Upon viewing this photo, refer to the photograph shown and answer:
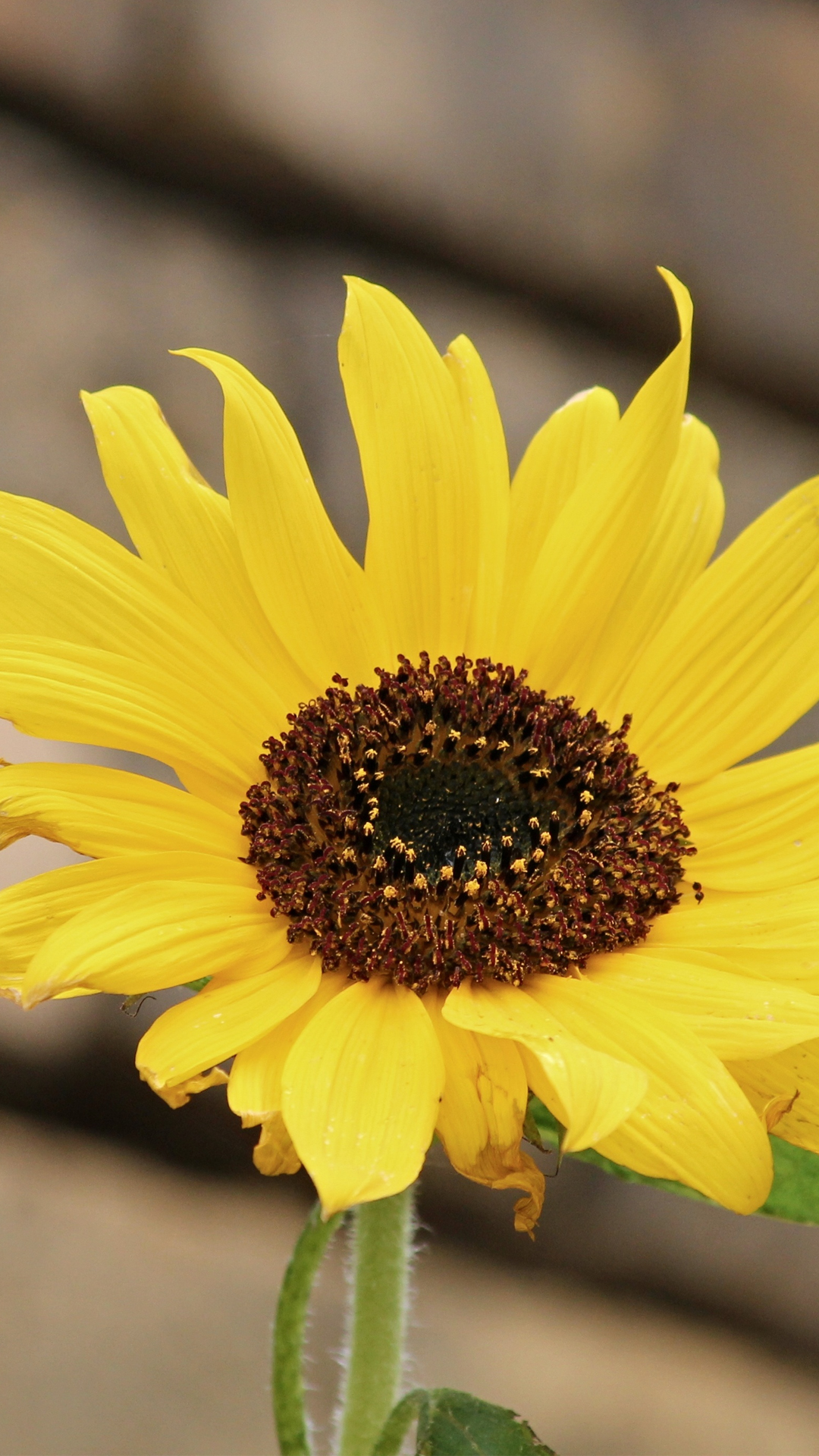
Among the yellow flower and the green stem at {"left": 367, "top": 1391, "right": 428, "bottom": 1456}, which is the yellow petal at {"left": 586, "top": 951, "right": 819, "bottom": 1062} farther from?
the green stem at {"left": 367, "top": 1391, "right": 428, "bottom": 1456}

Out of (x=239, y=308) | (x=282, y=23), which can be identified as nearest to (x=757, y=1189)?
(x=239, y=308)

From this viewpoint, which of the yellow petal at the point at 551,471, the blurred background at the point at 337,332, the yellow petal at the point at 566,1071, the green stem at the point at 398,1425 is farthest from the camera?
the blurred background at the point at 337,332

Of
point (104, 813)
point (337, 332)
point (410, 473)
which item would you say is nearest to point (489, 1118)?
point (104, 813)

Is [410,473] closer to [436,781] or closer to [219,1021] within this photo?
[436,781]

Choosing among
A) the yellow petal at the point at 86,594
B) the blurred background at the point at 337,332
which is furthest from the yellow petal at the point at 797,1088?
the blurred background at the point at 337,332

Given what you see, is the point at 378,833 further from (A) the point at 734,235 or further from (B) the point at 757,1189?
A: (A) the point at 734,235

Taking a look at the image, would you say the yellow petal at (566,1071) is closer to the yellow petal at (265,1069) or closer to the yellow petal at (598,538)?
the yellow petal at (265,1069)

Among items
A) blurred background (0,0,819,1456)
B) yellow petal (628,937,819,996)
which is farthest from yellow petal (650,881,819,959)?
blurred background (0,0,819,1456)
